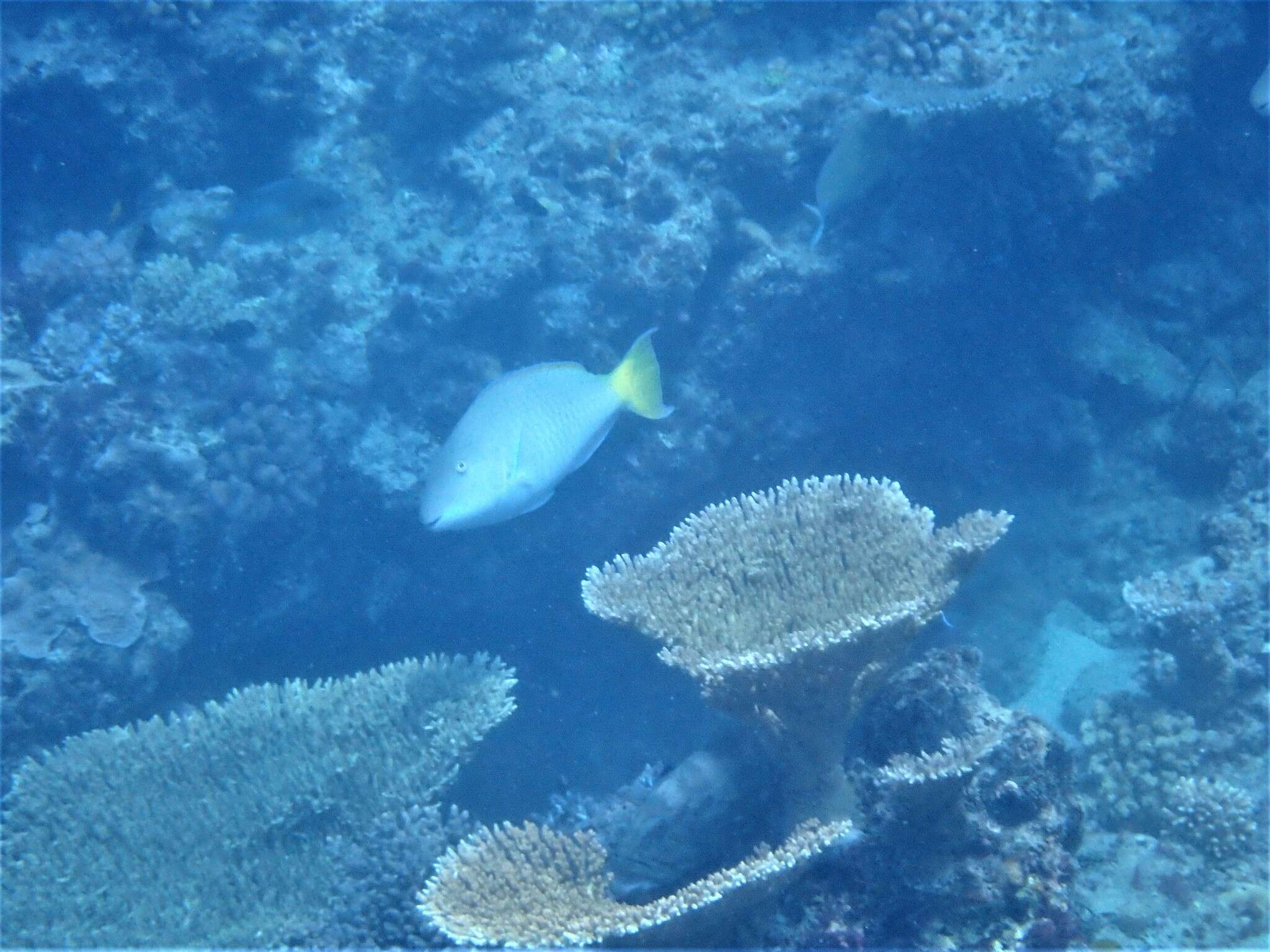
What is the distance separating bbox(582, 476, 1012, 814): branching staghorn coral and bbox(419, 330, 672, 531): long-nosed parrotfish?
1.78 ft

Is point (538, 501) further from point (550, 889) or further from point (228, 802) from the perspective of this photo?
point (228, 802)

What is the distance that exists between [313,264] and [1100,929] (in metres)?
6.45

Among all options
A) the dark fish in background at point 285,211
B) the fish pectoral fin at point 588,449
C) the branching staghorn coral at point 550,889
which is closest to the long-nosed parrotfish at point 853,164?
the fish pectoral fin at point 588,449

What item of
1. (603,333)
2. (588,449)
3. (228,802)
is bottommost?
(228,802)

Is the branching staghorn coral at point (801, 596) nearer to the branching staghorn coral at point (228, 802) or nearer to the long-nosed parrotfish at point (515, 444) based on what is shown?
the long-nosed parrotfish at point (515, 444)

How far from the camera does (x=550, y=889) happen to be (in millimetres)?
3168

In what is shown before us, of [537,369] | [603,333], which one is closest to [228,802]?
[537,369]

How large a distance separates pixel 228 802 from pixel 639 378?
10.5 ft

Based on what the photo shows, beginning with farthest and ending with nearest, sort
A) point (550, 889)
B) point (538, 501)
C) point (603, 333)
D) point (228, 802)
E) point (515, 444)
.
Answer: point (603, 333) → point (228, 802) → point (538, 501) → point (515, 444) → point (550, 889)

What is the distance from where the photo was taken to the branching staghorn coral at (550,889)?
9.18ft

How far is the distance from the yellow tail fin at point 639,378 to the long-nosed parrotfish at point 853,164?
248 centimetres

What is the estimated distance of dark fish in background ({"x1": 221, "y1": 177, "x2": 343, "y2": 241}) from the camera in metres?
6.44

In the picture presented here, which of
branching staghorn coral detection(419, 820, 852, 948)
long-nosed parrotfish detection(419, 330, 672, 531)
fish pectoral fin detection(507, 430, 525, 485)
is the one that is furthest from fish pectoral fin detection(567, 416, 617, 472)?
branching staghorn coral detection(419, 820, 852, 948)

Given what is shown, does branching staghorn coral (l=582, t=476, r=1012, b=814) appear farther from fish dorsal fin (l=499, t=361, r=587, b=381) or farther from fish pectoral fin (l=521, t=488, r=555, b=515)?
fish dorsal fin (l=499, t=361, r=587, b=381)
